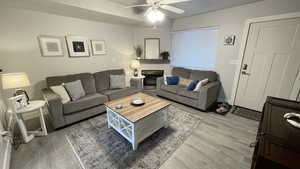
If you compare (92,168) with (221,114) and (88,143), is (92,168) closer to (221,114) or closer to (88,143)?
(88,143)

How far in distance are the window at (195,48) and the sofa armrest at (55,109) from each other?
360 cm

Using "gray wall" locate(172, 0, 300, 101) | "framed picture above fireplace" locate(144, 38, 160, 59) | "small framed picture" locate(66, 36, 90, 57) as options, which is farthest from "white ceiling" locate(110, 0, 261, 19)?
"framed picture above fireplace" locate(144, 38, 160, 59)

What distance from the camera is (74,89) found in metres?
2.59

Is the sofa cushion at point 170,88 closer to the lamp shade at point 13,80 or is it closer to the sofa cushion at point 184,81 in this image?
the sofa cushion at point 184,81

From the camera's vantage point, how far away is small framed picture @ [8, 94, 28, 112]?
1736 mm

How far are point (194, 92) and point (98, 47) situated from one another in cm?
303

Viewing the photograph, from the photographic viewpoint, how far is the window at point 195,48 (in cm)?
343

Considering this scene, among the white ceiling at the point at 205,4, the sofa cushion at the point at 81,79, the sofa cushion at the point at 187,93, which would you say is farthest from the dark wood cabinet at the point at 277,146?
the sofa cushion at the point at 81,79

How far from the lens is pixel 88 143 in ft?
6.29

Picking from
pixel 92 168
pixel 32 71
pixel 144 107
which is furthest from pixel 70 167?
pixel 32 71

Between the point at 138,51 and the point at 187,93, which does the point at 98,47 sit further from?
the point at 187,93

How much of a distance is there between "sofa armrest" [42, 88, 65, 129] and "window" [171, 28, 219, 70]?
3.60 metres

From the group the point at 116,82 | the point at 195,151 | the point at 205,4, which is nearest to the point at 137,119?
the point at 195,151

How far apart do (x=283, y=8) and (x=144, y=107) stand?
3369mm
